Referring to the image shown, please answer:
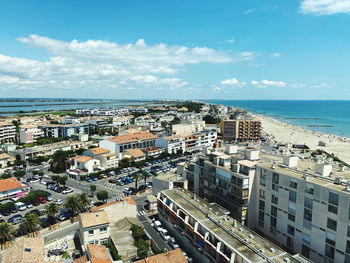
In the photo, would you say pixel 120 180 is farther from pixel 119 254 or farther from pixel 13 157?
pixel 13 157

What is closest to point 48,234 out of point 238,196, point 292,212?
point 238,196

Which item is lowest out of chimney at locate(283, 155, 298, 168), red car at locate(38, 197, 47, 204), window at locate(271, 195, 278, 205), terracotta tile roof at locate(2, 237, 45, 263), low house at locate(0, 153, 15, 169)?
red car at locate(38, 197, 47, 204)

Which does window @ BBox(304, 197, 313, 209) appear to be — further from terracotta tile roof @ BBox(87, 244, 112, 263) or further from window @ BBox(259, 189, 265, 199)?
terracotta tile roof @ BBox(87, 244, 112, 263)

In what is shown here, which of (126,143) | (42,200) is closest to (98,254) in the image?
(42,200)

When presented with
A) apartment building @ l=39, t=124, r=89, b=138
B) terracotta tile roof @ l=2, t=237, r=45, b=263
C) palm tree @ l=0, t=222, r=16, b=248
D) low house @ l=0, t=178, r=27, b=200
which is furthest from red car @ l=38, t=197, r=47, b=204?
apartment building @ l=39, t=124, r=89, b=138

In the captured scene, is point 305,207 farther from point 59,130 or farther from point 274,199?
point 59,130

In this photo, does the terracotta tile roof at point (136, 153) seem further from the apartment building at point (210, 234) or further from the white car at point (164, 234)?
the white car at point (164, 234)
